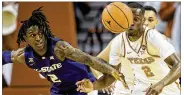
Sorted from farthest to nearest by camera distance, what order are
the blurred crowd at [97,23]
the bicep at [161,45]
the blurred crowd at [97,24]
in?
the blurred crowd at [97,23], the blurred crowd at [97,24], the bicep at [161,45]

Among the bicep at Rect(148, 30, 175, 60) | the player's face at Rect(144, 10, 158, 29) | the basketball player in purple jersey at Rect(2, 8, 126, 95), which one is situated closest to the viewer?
the basketball player in purple jersey at Rect(2, 8, 126, 95)

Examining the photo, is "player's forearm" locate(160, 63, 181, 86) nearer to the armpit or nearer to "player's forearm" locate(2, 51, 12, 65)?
the armpit

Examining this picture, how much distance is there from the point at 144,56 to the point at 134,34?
0.28 m

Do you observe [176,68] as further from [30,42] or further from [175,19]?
[175,19]

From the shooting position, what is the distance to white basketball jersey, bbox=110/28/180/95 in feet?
21.1

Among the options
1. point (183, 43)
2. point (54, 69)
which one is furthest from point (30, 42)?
point (183, 43)

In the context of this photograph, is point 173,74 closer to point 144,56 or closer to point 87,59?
point 144,56

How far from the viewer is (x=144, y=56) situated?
6.50 metres

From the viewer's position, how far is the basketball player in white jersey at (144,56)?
6178 millimetres

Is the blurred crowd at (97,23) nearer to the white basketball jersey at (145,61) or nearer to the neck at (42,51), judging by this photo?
the white basketball jersey at (145,61)

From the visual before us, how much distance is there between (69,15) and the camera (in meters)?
9.45

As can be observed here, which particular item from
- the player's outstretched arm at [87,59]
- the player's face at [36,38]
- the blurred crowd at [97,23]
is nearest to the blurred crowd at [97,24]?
the blurred crowd at [97,23]

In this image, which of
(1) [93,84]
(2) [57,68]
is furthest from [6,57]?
(1) [93,84]

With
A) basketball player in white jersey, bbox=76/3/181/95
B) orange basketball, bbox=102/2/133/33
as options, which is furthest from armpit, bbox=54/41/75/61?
orange basketball, bbox=102/2/133/33
